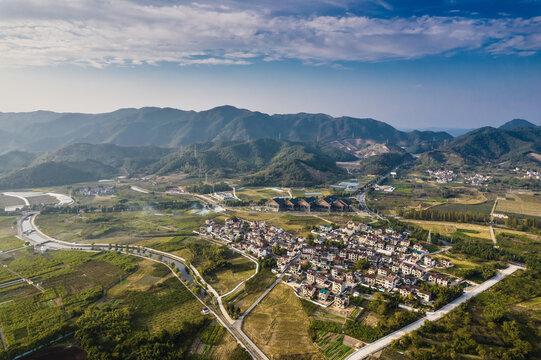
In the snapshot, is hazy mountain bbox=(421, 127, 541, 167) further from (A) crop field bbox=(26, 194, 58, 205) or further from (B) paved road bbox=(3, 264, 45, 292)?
(A) crop field bbox=(26, 194, 58, 205)

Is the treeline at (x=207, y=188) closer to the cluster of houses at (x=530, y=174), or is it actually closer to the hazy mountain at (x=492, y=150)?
the hazy mountain at (x=492, y=150)

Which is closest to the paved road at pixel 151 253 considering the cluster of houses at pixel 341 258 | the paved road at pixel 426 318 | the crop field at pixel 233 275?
the crop field at pixel 233 275

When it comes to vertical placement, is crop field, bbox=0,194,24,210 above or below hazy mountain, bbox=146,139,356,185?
below

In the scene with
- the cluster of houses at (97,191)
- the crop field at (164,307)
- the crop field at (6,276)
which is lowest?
the cluster of houses at (97,191)

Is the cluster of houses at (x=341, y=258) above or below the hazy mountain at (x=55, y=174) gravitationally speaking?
above

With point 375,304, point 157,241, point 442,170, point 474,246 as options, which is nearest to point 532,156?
point 442,170

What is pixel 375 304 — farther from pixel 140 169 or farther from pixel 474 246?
pixel 140 169

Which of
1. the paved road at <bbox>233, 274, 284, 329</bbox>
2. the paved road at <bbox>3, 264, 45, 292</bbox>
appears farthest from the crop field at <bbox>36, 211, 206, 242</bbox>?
the paved road at <bbox>233, 274, 284, 329</bbox>
